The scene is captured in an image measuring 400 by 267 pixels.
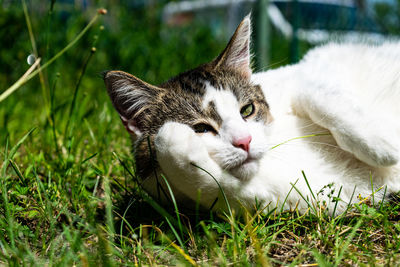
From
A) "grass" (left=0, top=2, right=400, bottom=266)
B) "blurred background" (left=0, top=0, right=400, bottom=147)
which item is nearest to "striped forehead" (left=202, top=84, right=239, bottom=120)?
"grass" (left=0, top=2, right=400, bottom=266)

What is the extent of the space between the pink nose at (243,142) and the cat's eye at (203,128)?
0.44ft

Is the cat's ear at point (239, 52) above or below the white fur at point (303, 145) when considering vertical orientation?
above

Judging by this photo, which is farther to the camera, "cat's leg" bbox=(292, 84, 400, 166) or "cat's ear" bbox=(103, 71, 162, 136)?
"cat's ear" bbox=(103, 71, 162, 136)

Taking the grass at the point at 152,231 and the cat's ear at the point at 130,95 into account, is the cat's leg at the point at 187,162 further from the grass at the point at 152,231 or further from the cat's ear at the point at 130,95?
the cat's ear at the point at 130,95

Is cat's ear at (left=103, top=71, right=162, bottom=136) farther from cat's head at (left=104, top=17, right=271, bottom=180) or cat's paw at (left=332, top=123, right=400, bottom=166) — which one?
cat's paw at (left=332, top=123, right=400, bottom=166)

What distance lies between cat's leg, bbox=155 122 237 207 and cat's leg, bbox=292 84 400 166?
0.46 metres

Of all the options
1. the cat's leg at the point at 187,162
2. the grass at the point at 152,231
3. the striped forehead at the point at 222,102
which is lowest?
the grass at the point at 152,231

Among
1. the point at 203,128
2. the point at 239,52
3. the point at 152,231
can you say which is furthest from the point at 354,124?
the point at 152,231

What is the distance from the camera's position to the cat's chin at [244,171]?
126 centimetres

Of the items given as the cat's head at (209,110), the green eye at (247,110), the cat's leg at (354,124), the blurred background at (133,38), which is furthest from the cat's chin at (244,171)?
the blurred background at (133,38)

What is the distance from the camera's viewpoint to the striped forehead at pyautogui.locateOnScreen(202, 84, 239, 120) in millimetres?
1363

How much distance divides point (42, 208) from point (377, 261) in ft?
3.88

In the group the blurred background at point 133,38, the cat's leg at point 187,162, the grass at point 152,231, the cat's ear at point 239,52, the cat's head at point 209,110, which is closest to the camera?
the grass at point 152,231

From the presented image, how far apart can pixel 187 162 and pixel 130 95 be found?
48 cm
